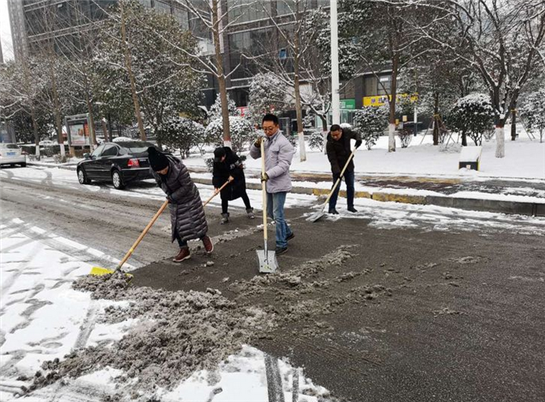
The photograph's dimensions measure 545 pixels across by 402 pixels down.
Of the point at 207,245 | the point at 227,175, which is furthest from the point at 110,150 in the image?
the point at 207,245

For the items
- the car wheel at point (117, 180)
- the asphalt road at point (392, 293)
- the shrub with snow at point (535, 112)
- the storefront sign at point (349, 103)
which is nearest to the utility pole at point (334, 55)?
the asphalt road at point (392, 293)

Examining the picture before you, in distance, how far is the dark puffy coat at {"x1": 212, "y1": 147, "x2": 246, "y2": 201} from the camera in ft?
24.3

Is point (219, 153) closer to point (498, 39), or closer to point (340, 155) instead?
point (340, 155)

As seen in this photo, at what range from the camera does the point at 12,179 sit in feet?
54.9

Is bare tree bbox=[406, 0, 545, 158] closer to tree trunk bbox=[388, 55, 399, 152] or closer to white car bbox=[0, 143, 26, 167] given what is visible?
tree trunk bbox=[388, 55, 399, 152]

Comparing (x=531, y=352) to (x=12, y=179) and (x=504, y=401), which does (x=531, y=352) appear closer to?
(x=504, y=401)

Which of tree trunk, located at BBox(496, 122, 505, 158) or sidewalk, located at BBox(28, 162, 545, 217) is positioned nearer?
sidewalk, located at BBox(28, 162, 545, 217)

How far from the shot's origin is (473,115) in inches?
626

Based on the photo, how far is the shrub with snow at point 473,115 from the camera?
15711 millimetres

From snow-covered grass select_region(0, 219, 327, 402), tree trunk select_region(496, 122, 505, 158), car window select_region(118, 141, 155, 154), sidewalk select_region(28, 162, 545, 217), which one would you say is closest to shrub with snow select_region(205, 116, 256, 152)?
car window select_region(118, 141, 155, 154)

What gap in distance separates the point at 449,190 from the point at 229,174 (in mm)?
4675

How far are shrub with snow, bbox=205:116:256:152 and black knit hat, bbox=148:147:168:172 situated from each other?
49.8ft

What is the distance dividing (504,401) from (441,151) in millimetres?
16103

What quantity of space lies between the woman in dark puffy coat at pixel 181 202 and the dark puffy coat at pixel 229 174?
2.19m
